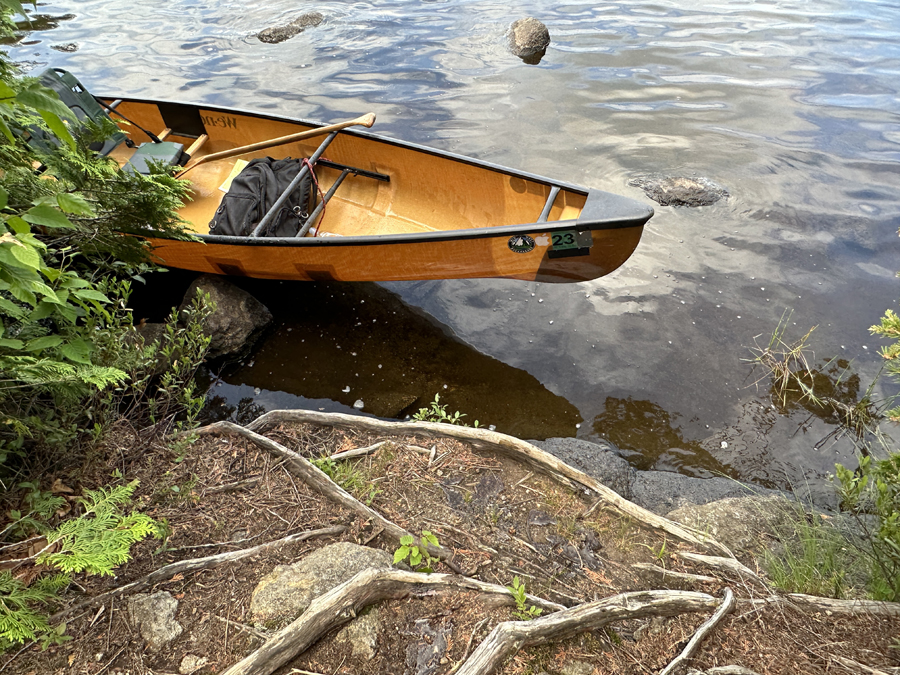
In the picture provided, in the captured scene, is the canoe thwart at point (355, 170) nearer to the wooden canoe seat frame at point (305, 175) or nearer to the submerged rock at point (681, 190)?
the wooden canoe seat frame at point (305, 175)

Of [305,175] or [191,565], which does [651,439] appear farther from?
[305,175]

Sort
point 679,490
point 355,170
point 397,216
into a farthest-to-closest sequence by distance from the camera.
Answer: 1. point 355,170
2. point 397,216
3. point 679,490

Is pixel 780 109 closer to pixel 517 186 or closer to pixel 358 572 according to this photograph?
pixel 517 186

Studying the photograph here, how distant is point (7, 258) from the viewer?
5.25ft

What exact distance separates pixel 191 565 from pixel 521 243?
333cm

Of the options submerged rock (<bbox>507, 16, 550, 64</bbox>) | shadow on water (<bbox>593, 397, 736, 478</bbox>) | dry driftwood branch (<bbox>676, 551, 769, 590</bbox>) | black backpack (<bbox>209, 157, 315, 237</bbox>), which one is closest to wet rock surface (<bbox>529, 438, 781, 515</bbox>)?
shadow on water (<bbox>593, 397, 736, 478</bbox>)

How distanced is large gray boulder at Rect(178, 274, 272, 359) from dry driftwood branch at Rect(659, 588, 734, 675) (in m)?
4.80

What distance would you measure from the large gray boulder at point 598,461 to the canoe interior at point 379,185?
2135 millimetres

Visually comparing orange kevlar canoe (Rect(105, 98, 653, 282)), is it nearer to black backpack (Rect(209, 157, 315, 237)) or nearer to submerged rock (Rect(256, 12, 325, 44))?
black backpack (Rect(209, 157, 315, 237))

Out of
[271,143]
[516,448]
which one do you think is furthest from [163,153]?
[516,448]

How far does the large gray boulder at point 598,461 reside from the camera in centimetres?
418

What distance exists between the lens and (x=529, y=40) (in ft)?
35.1

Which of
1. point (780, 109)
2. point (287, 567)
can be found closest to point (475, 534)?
point (287, 567)

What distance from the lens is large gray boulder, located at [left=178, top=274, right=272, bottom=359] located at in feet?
18.4
